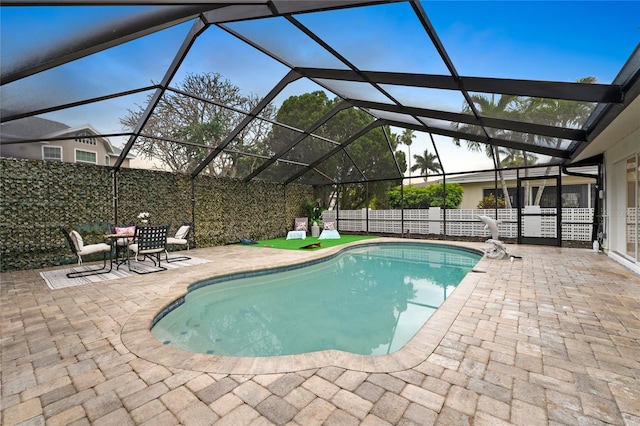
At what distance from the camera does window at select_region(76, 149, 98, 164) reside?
22.7ft

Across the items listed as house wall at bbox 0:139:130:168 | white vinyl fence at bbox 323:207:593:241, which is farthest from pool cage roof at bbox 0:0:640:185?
white vinyl fence at bbox 323:207:593:241

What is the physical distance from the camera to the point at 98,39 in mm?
3488

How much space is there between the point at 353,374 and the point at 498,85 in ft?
16.1

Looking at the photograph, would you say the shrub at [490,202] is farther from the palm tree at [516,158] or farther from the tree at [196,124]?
the tree at [196,124]

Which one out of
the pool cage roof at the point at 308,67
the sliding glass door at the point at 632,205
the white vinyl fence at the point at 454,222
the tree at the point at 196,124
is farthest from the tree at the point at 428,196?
the tree at the point at 196,124

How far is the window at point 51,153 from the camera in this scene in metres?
6.45

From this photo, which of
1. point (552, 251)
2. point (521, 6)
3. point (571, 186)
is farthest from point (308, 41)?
point (571, 186)

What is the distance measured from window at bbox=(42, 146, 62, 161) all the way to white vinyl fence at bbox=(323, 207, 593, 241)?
1038cm

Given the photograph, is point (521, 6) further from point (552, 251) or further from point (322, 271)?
point (552, 251)

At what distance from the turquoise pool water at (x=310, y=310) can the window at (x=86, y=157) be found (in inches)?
200

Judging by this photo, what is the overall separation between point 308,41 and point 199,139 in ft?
15.6

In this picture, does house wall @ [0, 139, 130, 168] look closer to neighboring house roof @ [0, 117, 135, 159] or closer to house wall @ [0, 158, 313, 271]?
house wall @ [0, 158, 313, 271]

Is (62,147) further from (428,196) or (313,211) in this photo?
(428,196)

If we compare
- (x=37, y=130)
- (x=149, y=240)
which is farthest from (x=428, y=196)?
(x=37, y=130)
